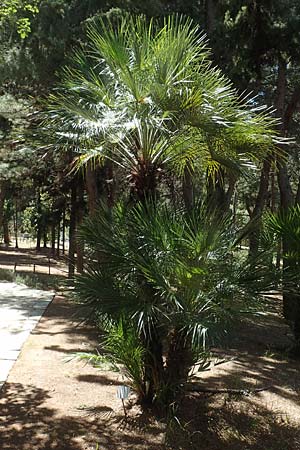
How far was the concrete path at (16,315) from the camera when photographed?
22.4 ft

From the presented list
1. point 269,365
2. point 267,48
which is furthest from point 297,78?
point 269,365

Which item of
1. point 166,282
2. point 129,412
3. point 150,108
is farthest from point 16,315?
point 150,108

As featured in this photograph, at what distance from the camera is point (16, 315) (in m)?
9.66

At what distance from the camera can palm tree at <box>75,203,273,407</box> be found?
4102 millimetres

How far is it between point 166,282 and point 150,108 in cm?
159

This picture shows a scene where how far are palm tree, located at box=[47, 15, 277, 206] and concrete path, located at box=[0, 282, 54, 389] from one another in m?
3.05

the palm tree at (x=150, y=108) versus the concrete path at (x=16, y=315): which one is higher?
the palm tree at (x=150, y=108)

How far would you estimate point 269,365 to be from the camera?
7.18 meters

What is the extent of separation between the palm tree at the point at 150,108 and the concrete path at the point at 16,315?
3.05m

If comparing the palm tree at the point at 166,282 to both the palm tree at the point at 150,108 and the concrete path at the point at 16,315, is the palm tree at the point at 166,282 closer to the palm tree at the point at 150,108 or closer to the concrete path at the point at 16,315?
the palm tree at the point at 150,108

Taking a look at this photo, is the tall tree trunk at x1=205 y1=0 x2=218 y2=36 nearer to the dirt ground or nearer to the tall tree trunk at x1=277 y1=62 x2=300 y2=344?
the tall tree trunk at x1=277 y1=62 x2=300 y2=344

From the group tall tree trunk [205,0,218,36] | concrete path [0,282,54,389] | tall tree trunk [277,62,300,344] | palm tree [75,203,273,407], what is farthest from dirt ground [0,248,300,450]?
tall tree trunk [205,0,218,36]

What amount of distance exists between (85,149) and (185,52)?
4.32 ft

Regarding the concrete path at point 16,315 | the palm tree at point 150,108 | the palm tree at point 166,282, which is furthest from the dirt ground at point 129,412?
the palm tree at point 150,108
